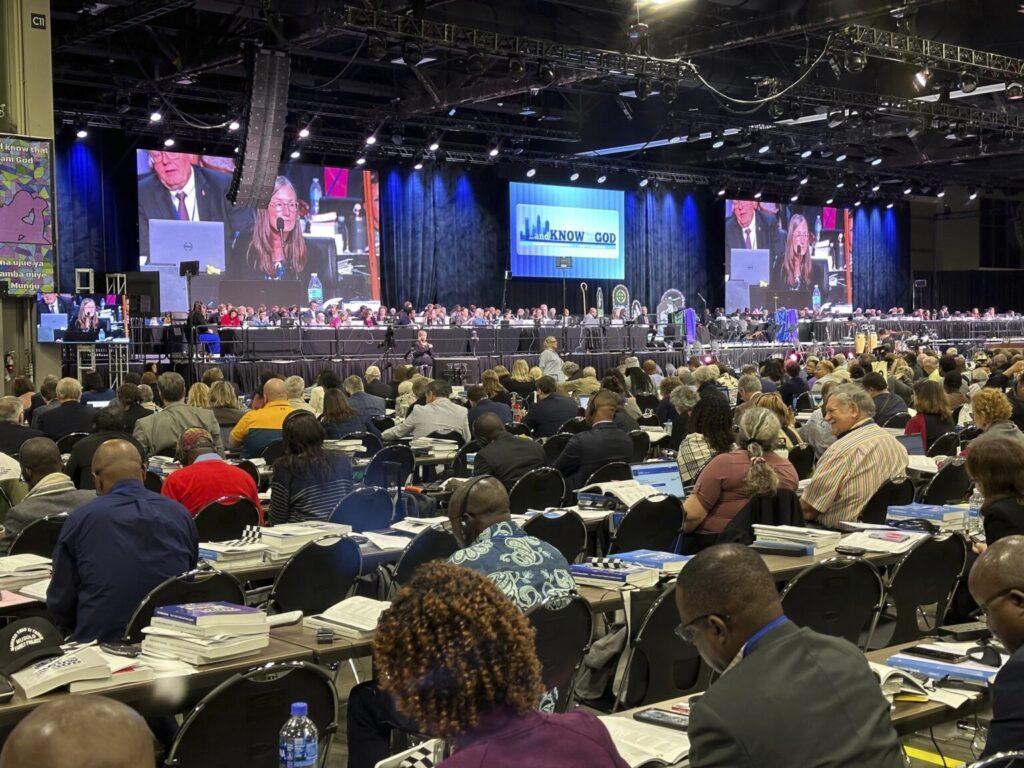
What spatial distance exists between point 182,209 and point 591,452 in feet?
53.8

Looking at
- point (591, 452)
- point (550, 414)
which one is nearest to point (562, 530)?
point (591, 452)

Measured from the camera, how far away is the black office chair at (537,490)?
6.95 meters

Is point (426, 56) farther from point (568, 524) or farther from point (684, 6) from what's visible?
point (568, 524)

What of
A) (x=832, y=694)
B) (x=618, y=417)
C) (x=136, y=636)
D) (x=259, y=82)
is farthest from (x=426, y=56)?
(x=832, y=694)

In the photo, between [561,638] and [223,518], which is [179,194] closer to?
[223,518]

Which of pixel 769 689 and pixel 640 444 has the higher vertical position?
pixel 769 689

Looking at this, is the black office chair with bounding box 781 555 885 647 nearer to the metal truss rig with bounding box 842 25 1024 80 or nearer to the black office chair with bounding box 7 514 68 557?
the black office chair with bounding box 7 514 68 557

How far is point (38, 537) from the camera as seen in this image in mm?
5445

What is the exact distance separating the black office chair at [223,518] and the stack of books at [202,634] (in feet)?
7.29

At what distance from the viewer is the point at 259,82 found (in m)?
13.8

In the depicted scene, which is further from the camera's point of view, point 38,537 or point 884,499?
point 884,499

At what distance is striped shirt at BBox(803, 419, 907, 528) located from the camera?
614 cm

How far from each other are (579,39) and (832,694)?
1604 cm

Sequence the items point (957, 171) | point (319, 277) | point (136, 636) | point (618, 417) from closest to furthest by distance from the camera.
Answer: point (136, 636) → point (618, 417) → point (319, 277) → point (957, 171)
